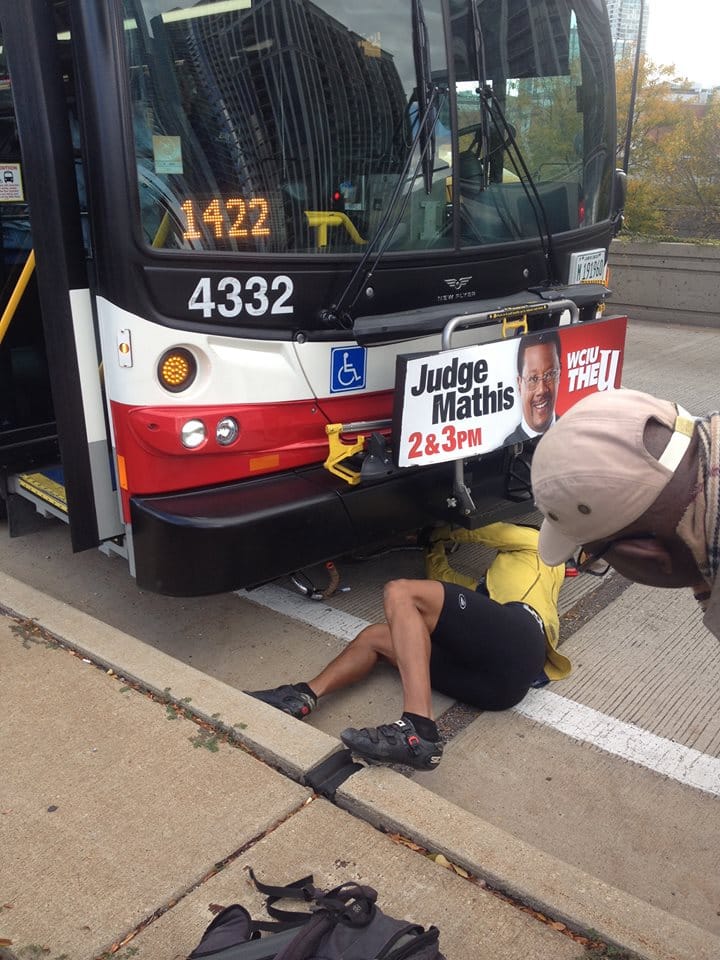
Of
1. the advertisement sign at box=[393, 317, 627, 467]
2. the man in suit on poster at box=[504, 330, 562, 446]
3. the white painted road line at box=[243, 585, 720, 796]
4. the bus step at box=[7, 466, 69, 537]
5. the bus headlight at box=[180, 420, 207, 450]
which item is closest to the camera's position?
the white painted road line at box=[243, 585, 720, 796]

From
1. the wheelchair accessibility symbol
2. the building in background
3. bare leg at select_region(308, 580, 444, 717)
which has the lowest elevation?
bare leg at select_region(308, 580, 444, 717)

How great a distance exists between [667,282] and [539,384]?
8823 millimetres

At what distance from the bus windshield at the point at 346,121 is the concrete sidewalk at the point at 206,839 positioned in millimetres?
1766

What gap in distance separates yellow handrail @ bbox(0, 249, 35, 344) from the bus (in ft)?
0.04

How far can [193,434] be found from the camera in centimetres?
343

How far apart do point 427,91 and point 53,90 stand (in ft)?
4.97

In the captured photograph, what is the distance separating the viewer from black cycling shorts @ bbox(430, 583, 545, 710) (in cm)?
333

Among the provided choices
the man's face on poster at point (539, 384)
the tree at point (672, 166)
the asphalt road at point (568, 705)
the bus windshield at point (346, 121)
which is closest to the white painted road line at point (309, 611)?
the asphalt road at point (568, 705)

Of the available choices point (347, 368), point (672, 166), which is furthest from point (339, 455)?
point (672, 166)

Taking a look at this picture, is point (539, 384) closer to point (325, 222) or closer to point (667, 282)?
point (325, 222)

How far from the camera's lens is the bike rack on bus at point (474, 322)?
3.76 meters

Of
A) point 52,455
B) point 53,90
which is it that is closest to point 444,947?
point 53,90

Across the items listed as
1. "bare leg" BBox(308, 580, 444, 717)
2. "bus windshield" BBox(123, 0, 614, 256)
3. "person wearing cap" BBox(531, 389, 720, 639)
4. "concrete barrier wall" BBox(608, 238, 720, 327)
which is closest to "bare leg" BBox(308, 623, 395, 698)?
"bare leg" BBox(308, 580, 444, 717)

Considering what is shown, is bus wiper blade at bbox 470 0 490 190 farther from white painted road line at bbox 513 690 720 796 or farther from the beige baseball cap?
the beige baseball cap
